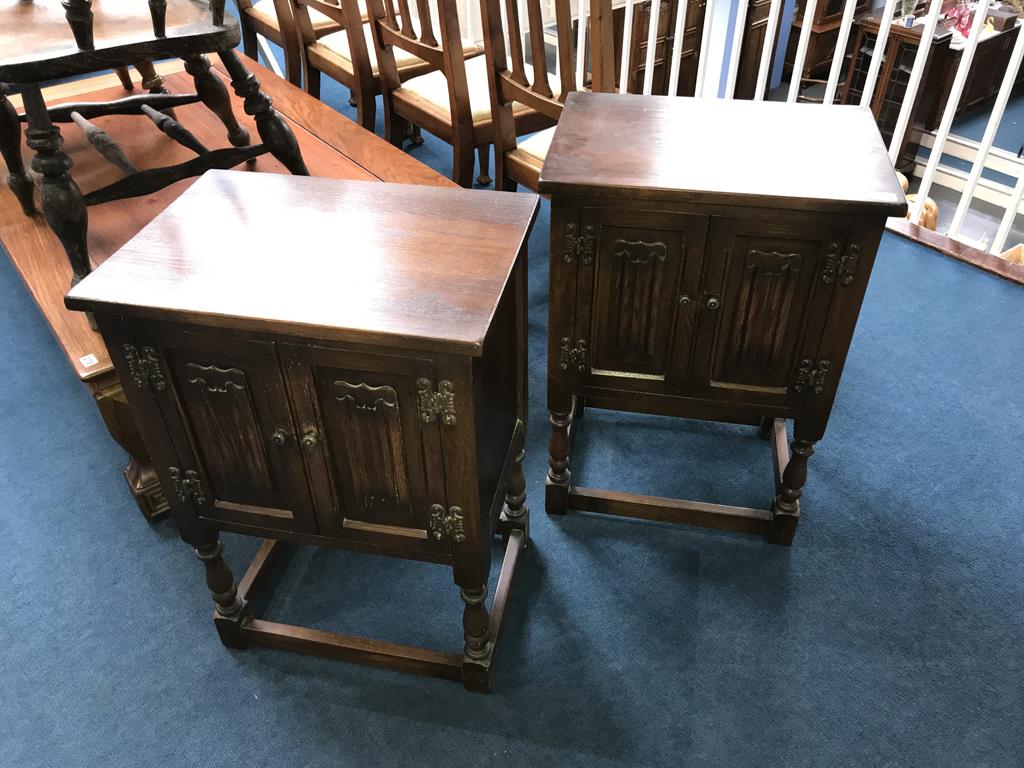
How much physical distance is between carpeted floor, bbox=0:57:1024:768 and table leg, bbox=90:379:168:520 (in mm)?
64

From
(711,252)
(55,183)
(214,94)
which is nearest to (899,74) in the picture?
(214,94)

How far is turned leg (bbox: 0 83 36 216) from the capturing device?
6.32 feet

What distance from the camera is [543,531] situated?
5.55 feet

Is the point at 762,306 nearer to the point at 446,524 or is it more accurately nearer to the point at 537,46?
the point at 446,524

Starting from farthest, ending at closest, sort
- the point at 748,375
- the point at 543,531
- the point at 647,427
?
the point at 647,427
the point at 543,531
the point at 748,375

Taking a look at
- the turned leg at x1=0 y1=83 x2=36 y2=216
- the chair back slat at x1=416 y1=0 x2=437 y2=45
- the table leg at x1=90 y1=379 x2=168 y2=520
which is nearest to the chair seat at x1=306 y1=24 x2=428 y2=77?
the chair back slat at x1=416 y1=0 x2=437 y2=45

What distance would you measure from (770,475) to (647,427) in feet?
1.02

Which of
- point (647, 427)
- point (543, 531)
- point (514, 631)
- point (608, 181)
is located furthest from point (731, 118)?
point (514, 631)

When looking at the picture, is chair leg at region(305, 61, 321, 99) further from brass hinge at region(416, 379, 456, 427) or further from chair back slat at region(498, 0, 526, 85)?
brass hinge at region(416, 379, 456, 427)

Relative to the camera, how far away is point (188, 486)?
122 cm

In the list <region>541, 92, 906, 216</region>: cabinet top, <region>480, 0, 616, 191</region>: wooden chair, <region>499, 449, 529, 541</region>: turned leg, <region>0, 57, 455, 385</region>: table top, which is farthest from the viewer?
<region>480, 0, 616, 191</region>: wooden chair

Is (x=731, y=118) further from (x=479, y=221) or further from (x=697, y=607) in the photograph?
(x=697, y=607)

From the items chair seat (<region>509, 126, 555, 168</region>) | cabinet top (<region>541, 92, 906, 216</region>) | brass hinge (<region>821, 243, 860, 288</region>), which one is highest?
cabinet top (<region>541, 92, 906, 216</region>)

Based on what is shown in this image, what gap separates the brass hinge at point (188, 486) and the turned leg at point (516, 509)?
566 millimetres
